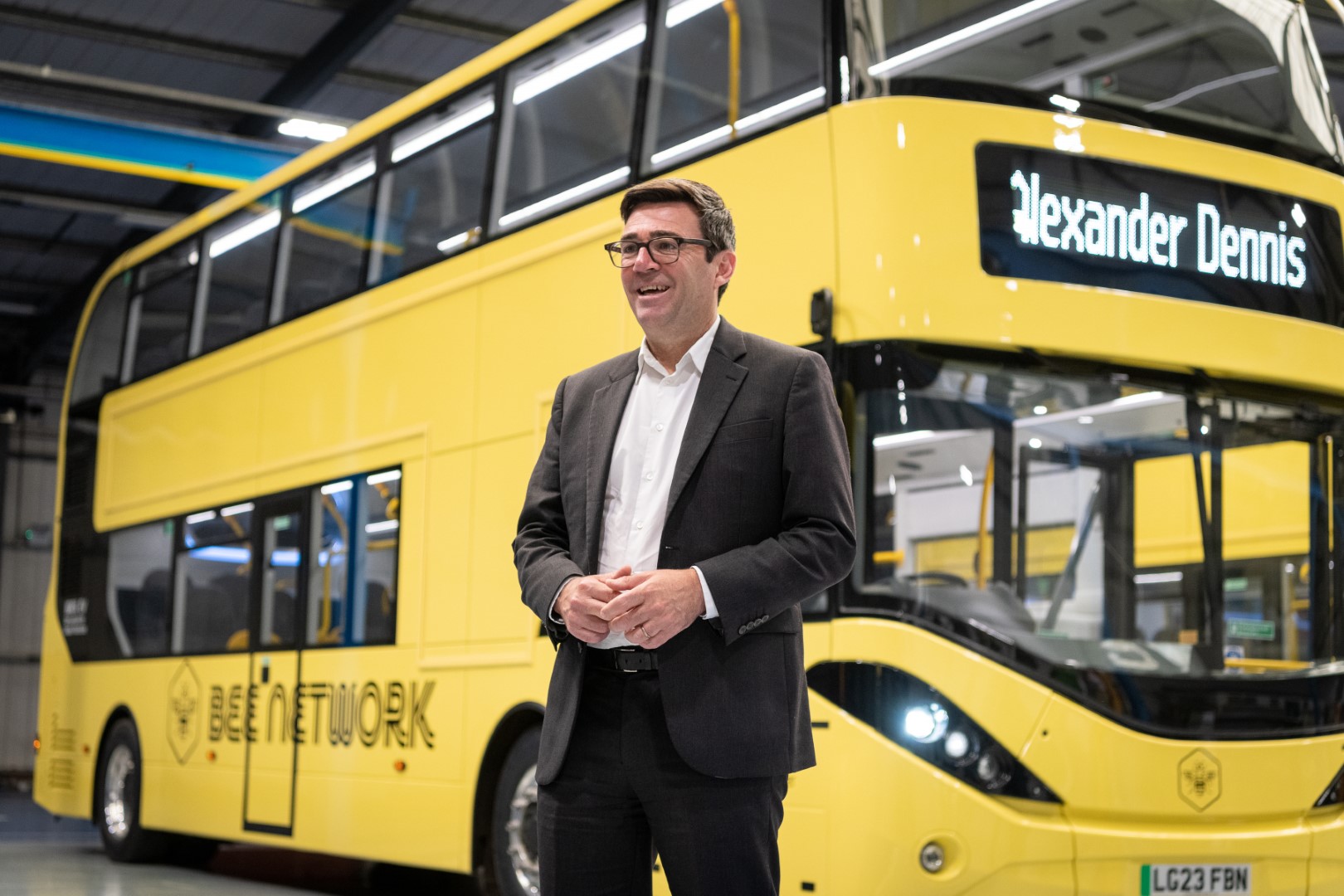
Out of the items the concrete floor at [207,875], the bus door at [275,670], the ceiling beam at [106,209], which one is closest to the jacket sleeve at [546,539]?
the bus door at [275,670]

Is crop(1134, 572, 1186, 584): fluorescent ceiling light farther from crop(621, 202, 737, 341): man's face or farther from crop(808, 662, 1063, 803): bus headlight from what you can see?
crop(621, 202, 737, 341): man's face

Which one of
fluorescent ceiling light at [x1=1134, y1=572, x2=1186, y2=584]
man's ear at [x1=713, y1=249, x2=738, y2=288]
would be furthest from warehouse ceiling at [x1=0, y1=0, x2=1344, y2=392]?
man's ear at [x1=713, y1=249, x2=738, y2=288]

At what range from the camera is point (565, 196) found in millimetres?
7293

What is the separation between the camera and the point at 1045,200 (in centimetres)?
579

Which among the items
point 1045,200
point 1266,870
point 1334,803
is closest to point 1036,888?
point 1266,870

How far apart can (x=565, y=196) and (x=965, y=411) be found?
244 centimetres

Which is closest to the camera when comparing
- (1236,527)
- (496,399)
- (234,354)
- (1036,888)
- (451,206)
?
(1036,888)

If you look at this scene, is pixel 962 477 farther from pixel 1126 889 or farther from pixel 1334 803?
pixel 1334 803

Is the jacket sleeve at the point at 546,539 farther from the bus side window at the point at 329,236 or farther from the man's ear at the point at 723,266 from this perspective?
the bus side window at the point at 329,236

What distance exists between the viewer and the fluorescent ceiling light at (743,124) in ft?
19.6

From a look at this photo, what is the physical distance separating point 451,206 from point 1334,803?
474cm

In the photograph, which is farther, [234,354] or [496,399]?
[234,354]

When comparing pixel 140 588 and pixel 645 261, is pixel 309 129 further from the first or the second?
pixel 645 261

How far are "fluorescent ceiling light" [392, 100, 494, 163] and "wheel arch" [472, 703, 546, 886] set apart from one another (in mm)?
2853
